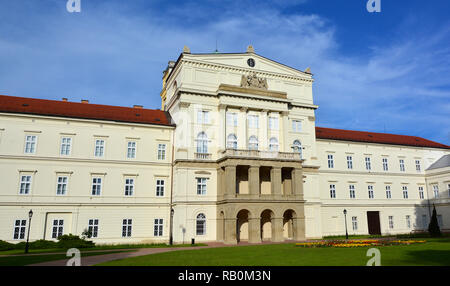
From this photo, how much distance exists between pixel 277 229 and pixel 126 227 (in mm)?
16021

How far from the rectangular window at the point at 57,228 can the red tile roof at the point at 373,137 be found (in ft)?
109

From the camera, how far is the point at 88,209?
35688 mm

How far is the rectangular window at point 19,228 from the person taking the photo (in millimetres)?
33094

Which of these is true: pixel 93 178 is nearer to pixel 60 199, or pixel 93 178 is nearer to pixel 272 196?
pixel 60 199

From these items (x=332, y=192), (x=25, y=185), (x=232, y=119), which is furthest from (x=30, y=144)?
(x=332, y=192)

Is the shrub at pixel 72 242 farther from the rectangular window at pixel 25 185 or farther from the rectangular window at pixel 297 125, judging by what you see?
the rectangular window at pixel 297 125

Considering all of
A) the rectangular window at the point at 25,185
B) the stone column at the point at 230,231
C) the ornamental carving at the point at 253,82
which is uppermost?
the ornamental carving at the point at 253,82

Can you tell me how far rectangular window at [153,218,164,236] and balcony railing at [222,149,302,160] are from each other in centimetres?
1013

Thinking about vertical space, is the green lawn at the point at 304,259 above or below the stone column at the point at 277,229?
below

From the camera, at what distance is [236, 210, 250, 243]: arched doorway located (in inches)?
1516

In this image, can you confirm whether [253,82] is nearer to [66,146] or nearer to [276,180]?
[276,180]

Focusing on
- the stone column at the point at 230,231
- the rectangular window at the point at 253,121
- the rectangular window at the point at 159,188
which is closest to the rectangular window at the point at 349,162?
the rectangular window at the point at 253,121

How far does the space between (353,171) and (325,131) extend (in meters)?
6.91

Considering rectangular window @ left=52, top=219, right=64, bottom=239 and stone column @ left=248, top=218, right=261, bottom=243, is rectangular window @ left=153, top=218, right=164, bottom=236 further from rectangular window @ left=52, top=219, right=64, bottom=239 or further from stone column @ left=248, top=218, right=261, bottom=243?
stone column @ left=248, top=218, right=261, bottom=243
